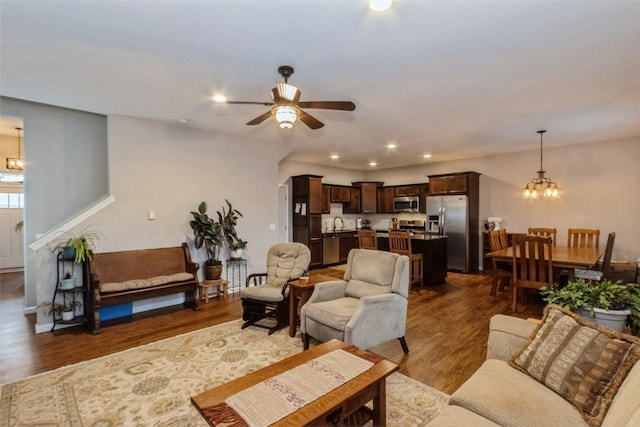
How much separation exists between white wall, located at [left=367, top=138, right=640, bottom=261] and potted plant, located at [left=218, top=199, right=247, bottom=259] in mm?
5700

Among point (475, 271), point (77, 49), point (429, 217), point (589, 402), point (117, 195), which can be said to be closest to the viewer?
point (589, 402)

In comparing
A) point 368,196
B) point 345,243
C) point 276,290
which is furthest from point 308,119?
point 368,196

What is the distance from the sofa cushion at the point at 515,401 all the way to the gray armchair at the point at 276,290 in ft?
7.74

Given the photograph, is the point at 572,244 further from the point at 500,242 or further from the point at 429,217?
the point at 429,217

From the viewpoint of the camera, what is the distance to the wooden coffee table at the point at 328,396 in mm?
1478

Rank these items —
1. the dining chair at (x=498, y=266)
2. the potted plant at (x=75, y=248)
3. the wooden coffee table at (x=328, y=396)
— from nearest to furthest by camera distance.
Result: the wooden coffee table at (x=328, y=396) < the potted plant at (x=75, y=248) < the dining chair at (x=498, y=266)

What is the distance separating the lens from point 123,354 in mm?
3057

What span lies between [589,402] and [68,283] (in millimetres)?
4912

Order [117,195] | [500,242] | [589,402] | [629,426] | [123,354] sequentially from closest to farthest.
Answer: [629,426] → [589,402] → [123,354] → [117,195] → [500,242]

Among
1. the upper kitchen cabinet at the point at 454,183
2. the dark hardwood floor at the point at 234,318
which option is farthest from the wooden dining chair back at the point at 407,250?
the upper kitchen cabinet at the point at 454,183

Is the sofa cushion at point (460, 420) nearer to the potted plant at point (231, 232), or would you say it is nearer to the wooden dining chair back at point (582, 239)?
the potted plant at point (231, 232)

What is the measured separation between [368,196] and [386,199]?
0.53 meters

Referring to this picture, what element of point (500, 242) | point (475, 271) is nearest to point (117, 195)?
point (500, 242)

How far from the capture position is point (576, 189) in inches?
240
